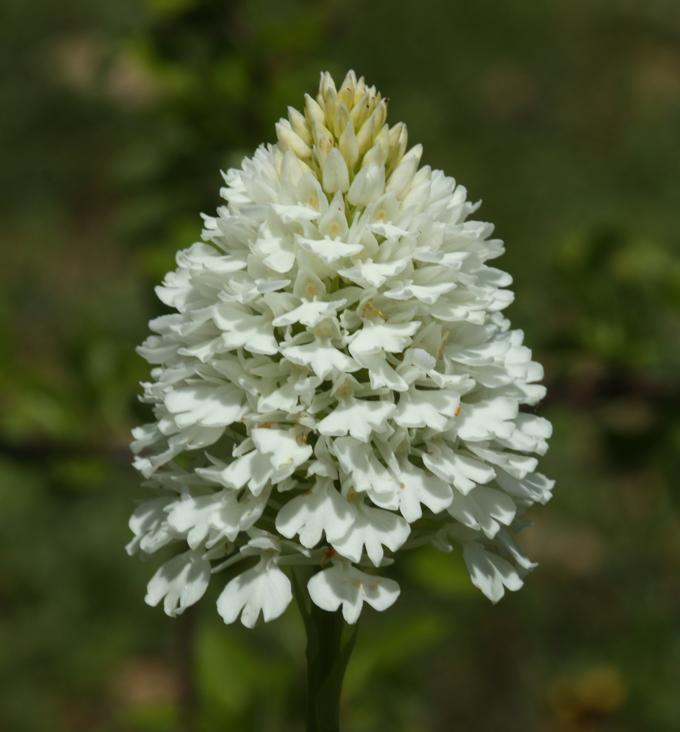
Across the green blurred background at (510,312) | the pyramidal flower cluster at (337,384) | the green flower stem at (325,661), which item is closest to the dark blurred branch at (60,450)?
the green blurred background at (510,312)

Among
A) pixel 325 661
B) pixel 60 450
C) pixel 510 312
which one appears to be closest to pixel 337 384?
pixel 325 661

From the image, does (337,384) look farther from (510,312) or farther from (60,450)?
(60,450)

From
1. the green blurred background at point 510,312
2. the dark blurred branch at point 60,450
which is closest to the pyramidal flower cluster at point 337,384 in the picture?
the green blurred background at point 510,312

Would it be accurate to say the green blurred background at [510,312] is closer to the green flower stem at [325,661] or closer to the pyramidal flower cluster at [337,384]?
the pyramidal flower cluster at [337,384]

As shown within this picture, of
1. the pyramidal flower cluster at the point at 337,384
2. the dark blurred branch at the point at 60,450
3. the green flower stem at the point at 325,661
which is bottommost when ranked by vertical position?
the green flower stem at the point at 325,661

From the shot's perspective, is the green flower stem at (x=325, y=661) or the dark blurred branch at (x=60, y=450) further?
the dark blurred branch at (x=60, y=450)

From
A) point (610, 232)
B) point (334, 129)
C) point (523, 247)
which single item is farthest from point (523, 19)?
point (334, 129)

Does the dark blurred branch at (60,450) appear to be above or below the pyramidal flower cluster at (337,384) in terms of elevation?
above
